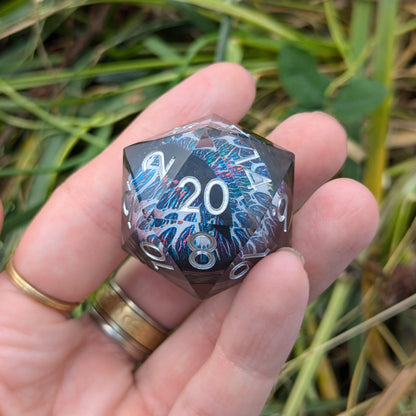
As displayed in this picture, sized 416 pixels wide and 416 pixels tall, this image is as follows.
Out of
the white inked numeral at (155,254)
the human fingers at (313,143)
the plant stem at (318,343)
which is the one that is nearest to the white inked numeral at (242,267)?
the white inked numeral at (155,254)

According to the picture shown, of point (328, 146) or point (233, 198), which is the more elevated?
point (233, 198)

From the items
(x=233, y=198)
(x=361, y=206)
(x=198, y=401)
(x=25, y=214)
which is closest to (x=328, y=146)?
(x=361, y=206)

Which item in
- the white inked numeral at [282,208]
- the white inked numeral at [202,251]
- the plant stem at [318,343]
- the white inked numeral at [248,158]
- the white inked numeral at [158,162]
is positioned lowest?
the plant stem at [318,343]

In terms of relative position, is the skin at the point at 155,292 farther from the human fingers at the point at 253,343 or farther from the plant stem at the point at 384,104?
the plant stem at the point at 384,104

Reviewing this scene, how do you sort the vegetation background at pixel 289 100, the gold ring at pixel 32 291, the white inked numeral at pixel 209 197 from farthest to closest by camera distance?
the vegetation background at pixel 289 100
the gold ring at pixel 32 291
the white inked numeral at pixel 209 197

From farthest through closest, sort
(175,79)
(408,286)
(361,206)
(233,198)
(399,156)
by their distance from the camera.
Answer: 1. (399,156)
2. (175,79)
3. (408,286)
4. (361,206)
5. (233,198)

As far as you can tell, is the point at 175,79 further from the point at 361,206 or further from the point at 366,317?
the point at 366,317

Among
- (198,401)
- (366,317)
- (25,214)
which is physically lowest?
(366,317)

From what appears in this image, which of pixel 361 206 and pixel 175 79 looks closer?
pixel 361 206
